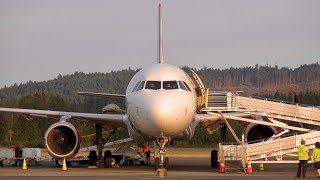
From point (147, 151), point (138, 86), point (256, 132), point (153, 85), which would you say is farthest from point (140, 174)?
point (147, 151)

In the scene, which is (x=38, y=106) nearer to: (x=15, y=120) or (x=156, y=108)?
(x=15, y=120)

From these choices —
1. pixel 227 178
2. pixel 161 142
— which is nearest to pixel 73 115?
pixel 161 142

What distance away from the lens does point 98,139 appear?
35.5m

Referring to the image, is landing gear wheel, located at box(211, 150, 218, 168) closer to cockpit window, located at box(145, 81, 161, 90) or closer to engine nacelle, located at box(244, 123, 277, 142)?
engine nacelle, located at box(244, 123, 277, 142)

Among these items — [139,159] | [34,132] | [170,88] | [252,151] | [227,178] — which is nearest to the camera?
[227,178]

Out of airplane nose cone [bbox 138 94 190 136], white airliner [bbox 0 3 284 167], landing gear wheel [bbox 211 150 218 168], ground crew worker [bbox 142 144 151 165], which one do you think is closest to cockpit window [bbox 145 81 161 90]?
white airliner [bbox 0 3 284 167]

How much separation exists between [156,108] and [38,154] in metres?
20.2

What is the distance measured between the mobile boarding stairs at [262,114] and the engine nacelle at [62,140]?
21.0ft

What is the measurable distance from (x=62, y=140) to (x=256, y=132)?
9878 millimetres

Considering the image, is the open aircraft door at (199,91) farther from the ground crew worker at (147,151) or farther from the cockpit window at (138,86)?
the ground crew worker at (147,151)

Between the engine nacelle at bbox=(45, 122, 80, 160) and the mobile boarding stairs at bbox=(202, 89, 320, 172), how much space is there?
6.39 metres

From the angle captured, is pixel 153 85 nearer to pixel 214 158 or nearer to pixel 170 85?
pixel 170 85

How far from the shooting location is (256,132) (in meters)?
35.9

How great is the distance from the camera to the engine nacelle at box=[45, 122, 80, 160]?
107 ft
